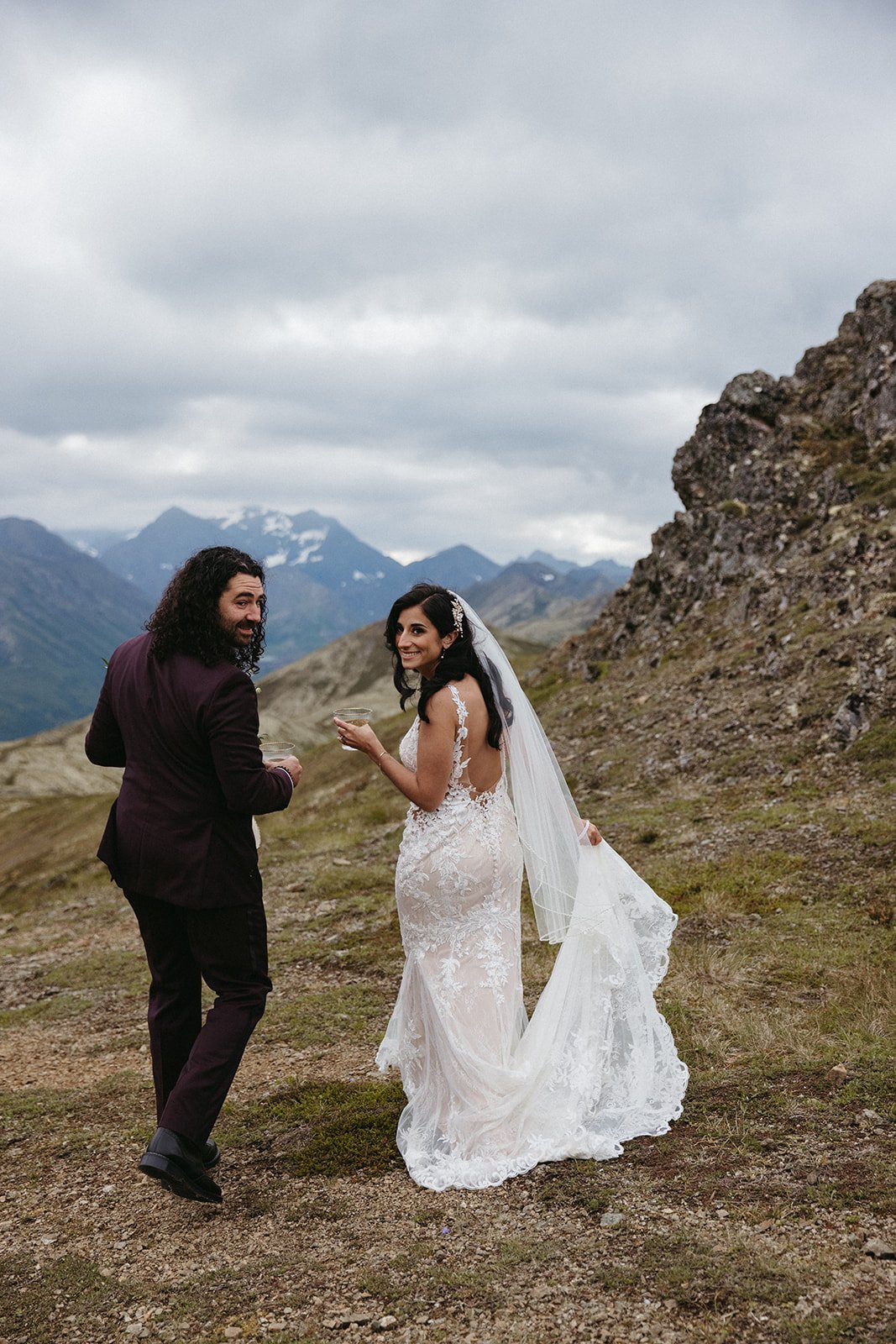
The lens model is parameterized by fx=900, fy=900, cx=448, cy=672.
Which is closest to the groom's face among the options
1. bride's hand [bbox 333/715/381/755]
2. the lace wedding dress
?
bride's hand [bbox 333/715/381/755]

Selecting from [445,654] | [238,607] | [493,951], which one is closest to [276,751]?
[238,607]

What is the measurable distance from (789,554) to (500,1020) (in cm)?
2429

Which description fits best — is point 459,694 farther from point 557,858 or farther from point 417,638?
point 557,858

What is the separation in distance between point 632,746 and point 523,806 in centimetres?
1527

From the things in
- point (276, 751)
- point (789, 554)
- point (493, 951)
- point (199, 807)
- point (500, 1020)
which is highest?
point (789, 554)

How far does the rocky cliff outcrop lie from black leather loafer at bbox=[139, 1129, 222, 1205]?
46.2 feet

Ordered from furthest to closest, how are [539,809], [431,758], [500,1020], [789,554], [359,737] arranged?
[789,554] < [539,809] < [500,1020] < [431,758] < [359,737]

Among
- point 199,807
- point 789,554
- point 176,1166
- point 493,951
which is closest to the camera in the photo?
point 176,1166

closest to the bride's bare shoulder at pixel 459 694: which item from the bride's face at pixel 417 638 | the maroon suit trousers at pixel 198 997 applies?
the bride's face at pixel 417 638

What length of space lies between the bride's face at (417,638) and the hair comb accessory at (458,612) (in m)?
0.12

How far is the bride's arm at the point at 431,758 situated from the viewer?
6.21m

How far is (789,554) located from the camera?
90.7 ft

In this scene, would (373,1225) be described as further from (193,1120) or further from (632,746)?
(632,746)

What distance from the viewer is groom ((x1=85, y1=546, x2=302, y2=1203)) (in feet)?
17.7
